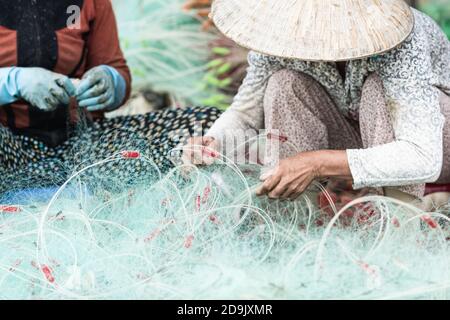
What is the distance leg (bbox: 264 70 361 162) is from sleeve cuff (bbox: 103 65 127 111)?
726 millimetres

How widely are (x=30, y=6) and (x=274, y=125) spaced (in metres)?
1.02

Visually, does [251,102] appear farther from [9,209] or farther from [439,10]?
[439,10]

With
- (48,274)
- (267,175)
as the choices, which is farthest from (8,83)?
(267,175)

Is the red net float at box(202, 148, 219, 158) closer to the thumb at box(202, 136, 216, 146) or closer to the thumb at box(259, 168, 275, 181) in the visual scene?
the thumb at box(202, 136, 216, 146)

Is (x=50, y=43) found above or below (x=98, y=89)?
above

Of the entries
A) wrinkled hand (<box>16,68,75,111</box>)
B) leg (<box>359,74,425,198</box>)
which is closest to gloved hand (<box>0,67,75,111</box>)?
wrinkled hand (<box>16,68,75,111</box>)

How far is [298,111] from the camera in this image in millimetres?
2490

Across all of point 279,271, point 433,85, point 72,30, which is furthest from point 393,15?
point 72,30

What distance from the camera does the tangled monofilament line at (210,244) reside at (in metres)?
2.01

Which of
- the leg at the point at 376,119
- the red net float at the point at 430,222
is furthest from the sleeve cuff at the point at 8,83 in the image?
the red net float at the point at 430,222

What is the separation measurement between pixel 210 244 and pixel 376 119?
60 centimetres

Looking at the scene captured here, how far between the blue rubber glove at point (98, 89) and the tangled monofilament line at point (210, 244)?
0.40 meters

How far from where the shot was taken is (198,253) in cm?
218
